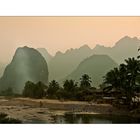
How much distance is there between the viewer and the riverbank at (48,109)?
4793 mm

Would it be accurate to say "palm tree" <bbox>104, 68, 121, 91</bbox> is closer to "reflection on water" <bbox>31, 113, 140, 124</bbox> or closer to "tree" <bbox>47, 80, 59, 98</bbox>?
"reflection on water" <bbox>31, 113, 140, 124</bbox>

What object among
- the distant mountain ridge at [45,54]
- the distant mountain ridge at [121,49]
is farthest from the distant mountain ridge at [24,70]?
the distant mountain ridge at [121,49]

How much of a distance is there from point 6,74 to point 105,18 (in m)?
0.85

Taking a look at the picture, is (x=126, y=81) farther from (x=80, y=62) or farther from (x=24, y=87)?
(x=24, y=87)

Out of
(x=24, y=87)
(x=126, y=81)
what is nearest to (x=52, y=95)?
(x=24, y=87)

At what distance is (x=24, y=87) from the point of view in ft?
15.8

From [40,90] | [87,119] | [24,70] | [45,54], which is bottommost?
[87,119]

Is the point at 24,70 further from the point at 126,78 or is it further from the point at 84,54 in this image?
the point at 126,78

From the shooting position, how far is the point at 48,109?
4809 millimetres

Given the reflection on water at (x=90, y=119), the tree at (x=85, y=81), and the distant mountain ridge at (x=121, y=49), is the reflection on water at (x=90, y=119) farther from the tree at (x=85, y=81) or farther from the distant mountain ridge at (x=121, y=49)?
the distant mountain ridge at (x=121, y=49)

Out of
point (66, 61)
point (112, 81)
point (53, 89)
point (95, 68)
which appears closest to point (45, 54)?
point (66, 61)

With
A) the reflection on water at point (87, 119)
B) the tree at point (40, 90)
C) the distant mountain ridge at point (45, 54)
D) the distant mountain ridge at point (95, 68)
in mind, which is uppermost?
the distant mountain ridge at point (45, 54)

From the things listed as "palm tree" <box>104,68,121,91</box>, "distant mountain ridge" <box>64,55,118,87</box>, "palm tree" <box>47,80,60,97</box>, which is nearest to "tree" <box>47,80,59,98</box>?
"palm tree" <box>47,80,60,97</box>
